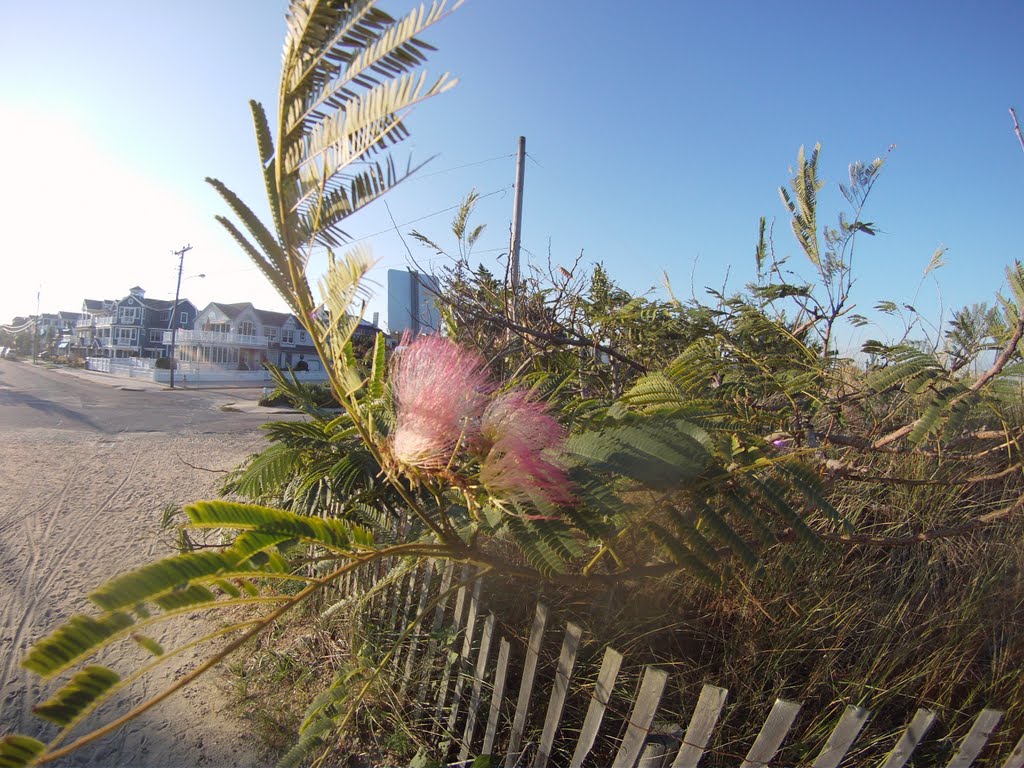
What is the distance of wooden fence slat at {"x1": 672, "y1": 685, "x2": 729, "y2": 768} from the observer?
63.2 inches

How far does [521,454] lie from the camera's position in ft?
3.41

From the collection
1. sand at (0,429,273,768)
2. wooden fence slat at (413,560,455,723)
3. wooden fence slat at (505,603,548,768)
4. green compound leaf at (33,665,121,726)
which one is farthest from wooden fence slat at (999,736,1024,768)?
sand at (0,429,273,768)

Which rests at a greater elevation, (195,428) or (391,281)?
(391,281)

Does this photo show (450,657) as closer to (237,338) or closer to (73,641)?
(73,641)

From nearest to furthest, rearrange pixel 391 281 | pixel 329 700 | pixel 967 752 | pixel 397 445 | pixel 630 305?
pixel 397 445 < pixel 329 700 < pixel 967 752 < pixel 630 305 < pixel 391 281

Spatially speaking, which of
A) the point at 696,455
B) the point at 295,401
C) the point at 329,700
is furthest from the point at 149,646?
the point at 295,401

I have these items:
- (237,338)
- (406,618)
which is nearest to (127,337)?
(237,338)

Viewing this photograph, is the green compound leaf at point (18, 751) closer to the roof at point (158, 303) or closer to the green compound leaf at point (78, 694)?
the green compound leaf at point (78, 694)

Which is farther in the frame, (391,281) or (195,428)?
(195,428)

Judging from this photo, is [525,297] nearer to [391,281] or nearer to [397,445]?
[391,281]

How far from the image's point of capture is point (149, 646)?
86cm

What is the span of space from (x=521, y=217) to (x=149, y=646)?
30.7ft

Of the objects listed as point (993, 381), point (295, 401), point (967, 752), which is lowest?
point (967, 752)

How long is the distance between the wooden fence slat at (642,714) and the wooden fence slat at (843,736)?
0.51 meters
